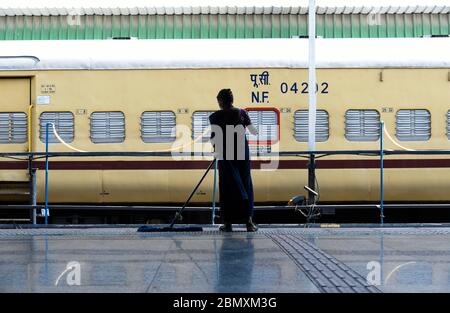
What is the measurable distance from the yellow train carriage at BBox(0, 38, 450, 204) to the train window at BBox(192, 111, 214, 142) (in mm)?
24

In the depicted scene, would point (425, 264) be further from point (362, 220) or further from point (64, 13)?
point (64, 13)

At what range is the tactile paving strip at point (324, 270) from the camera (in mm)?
4531

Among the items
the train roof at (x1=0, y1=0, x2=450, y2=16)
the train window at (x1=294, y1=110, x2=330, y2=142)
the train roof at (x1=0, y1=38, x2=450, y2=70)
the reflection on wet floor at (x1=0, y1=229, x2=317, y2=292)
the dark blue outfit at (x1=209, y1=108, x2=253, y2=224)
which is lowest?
the reflection on wet floor at (x1=0, y1=229, x2=317, y2=292)

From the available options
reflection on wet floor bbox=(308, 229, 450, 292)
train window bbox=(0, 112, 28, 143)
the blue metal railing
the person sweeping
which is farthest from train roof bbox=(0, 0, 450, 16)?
reflection on wet floor bbox=(308, 229, 450, 292)

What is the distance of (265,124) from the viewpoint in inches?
446

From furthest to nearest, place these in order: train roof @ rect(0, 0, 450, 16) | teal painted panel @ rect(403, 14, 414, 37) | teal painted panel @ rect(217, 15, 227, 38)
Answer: teal painted panel @ rect(403, 14, 414, 37), teal painted panel @ rect(217, 15, 227, 38), train roof @ rect(0, 0, 450, 16)

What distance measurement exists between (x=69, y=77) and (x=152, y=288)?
765 cm

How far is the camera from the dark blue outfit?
788 centimetres

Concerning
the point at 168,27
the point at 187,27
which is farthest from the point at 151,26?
the point at 187,27

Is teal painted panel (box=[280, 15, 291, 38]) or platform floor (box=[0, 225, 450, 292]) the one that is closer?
platform floor (box=[0, 225, 450, 292])

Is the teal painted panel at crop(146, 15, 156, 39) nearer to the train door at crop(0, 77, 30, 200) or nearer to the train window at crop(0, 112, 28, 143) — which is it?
the train door at crop(0, 77, 30, 200)

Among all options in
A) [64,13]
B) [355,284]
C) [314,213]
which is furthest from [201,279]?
[64,13]

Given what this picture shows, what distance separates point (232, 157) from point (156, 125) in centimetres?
375

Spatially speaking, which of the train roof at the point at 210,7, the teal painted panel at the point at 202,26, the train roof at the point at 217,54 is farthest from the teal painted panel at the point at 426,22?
the train roof at the point at 217,54
